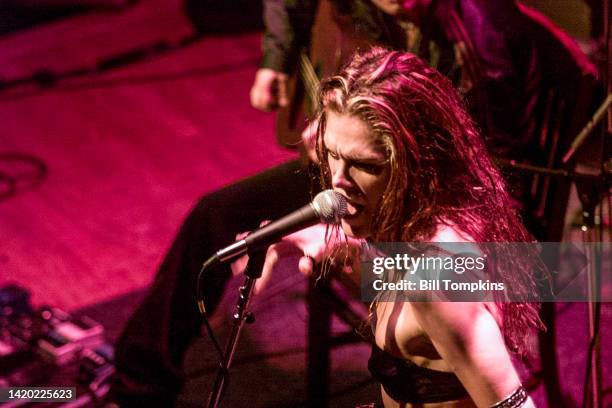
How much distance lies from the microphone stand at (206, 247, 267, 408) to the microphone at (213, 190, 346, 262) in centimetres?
4

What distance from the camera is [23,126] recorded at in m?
4.51

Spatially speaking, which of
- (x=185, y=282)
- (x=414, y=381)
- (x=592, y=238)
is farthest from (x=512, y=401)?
(x=185, y=282)

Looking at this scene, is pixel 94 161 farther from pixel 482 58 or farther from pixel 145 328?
pixel 482 58

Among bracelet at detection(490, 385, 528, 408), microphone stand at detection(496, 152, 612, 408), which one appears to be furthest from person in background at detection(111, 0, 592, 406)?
bracelet at detection(490, 385, 528, 408)

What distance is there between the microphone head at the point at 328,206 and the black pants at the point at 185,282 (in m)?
Answer: 0.95

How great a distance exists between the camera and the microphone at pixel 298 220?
1.40 meters

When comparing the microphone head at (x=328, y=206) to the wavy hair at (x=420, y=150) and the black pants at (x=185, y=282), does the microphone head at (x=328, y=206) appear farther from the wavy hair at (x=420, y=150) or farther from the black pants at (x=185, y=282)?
the black pants at (x=185, y=282)

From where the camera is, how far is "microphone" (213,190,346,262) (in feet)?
4.60

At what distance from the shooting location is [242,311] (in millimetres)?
1624

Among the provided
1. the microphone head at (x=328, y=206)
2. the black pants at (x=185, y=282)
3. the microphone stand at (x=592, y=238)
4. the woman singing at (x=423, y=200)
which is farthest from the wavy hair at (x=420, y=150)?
the black pants at (x=185, y=282)

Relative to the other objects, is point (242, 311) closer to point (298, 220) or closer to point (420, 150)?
point (298, 220)

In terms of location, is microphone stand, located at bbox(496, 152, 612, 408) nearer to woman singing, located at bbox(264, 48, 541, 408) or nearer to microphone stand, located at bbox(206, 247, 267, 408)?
woman singing, located at bbox(264, 48, 541, 408)

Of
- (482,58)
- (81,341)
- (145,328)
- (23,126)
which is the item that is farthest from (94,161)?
(482,58)

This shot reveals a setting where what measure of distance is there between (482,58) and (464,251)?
0.91 m
